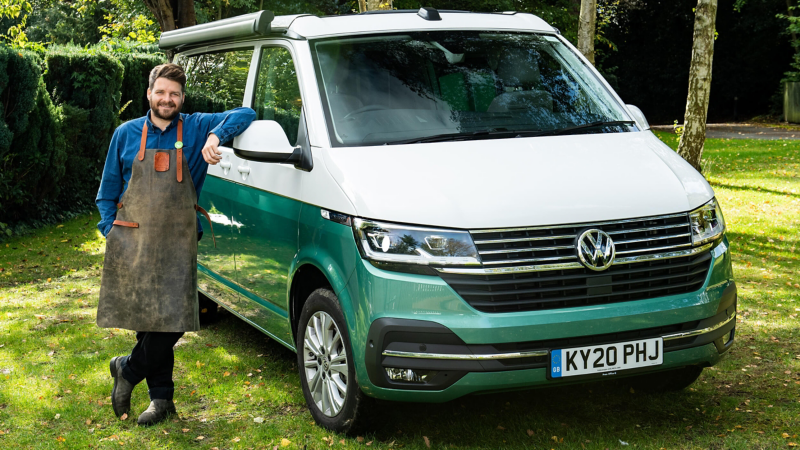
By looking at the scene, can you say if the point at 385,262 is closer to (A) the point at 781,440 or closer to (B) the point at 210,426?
(B) the point at 210,426

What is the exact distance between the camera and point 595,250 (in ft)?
12.2

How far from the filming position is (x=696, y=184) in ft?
13.7

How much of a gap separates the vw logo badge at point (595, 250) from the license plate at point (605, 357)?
37cm

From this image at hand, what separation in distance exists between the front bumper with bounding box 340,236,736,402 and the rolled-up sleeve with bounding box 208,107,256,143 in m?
1.15

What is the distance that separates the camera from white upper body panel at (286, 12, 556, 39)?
485cm

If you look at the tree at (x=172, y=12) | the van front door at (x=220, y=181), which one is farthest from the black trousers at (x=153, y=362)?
the tree at (x=172, y=12)

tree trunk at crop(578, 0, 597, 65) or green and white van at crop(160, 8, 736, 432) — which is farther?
tree trunk at crop(578, 0, 597, 65)

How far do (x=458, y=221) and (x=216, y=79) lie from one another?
306cm

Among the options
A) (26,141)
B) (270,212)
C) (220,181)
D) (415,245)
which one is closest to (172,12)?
(26,141)

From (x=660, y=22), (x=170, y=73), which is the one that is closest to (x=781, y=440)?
(x=170, y=73)

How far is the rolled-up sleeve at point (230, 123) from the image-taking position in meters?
4.44

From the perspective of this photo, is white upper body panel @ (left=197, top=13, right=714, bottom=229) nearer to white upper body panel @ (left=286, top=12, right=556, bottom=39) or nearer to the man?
white upper body panel @ (left=286, top=12, right=556, bottom=39)

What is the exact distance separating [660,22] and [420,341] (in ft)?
130

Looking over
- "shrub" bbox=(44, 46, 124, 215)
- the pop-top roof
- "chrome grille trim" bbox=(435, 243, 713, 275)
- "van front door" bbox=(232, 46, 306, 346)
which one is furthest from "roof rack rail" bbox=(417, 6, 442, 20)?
"shrub" bbox=(44, 46, 124, 215)
